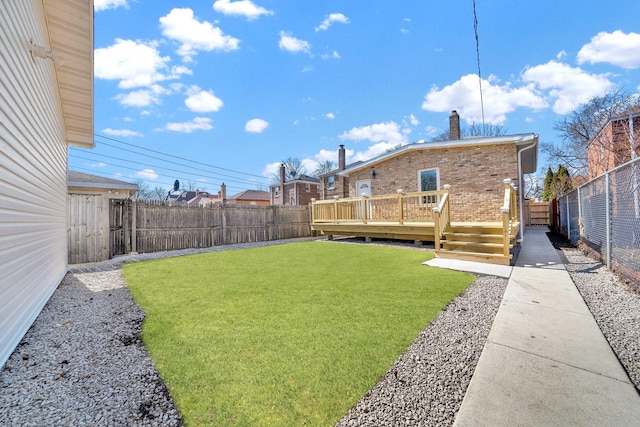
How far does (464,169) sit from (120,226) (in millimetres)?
12390

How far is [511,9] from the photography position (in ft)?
26.7

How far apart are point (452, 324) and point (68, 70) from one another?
8.00 meters

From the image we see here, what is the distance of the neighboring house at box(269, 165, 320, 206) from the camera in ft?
96.3

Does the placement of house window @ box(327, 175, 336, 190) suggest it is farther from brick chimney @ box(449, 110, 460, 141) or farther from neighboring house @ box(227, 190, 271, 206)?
neighboring house @ box(227, 190, 271, 206)

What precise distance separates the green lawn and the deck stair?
5.05 ft

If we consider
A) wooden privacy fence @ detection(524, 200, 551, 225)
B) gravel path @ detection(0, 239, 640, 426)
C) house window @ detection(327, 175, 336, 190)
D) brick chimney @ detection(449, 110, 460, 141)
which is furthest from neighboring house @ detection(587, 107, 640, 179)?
house window @ detection(327, 175, 336, 190)

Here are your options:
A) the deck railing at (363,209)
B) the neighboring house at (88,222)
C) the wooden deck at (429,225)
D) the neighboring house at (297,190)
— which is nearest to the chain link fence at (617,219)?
the wooden deck at (429,225)

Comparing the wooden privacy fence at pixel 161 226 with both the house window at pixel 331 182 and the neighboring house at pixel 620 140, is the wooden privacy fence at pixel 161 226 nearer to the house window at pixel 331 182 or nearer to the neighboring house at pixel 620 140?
the house window at pixel 331 182

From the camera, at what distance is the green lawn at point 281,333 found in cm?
187

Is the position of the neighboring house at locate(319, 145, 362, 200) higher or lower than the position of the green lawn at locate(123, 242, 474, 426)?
higher

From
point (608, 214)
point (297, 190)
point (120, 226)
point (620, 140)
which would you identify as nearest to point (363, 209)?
point (608, 214)

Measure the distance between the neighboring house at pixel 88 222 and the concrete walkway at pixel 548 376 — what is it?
983 centimetres

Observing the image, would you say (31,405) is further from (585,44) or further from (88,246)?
(585,44)

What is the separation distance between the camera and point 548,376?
2113 mm
